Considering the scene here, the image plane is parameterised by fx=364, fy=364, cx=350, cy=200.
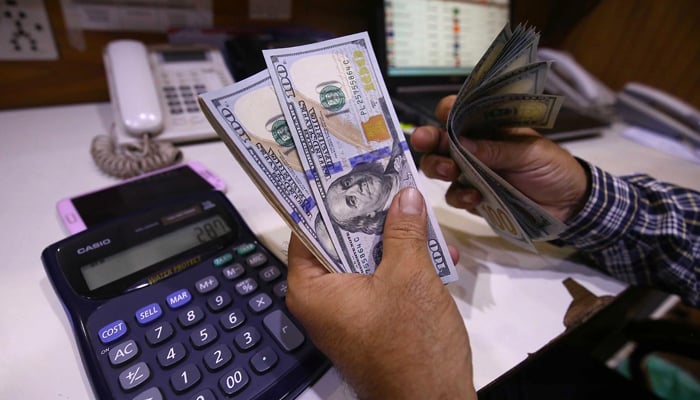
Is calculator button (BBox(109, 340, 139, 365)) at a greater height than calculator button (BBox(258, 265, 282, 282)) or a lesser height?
greater

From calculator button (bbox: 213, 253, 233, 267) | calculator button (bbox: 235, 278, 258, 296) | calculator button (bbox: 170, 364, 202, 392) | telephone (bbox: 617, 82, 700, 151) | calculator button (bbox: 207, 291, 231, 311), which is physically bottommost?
telephone (bbox: 617, 82, 700, 151)

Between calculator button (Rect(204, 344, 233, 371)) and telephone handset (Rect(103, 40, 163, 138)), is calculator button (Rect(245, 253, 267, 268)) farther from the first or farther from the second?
telephone handset (Rect(103, 40, 163, 138))

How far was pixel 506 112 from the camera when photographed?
1.67 feet

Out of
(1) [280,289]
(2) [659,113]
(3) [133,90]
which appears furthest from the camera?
(2) [659,113]

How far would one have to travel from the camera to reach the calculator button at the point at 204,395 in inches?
12.0

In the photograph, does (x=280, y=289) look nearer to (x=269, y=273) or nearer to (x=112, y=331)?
(x=269, y=273)

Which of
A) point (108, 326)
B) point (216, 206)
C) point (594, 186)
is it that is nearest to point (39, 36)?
point (216, 206)

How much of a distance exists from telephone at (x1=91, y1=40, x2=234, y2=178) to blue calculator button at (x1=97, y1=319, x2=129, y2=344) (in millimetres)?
308

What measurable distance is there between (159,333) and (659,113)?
1382 mm

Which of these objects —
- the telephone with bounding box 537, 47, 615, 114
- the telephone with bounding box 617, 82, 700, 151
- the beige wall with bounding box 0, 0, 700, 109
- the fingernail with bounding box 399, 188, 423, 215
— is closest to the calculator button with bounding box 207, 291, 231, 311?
the fingernail with bounding box 399, 188, 423, 215

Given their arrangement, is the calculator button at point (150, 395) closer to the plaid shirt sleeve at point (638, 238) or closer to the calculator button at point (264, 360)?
the calculator button at point (264, 360)

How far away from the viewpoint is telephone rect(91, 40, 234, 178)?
597mm

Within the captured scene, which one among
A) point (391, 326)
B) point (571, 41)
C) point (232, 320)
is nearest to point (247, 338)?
point (232, 320)

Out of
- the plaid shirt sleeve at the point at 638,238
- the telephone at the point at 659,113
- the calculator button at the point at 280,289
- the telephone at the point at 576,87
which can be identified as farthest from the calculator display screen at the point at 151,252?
the telephone at the point at 659,113
